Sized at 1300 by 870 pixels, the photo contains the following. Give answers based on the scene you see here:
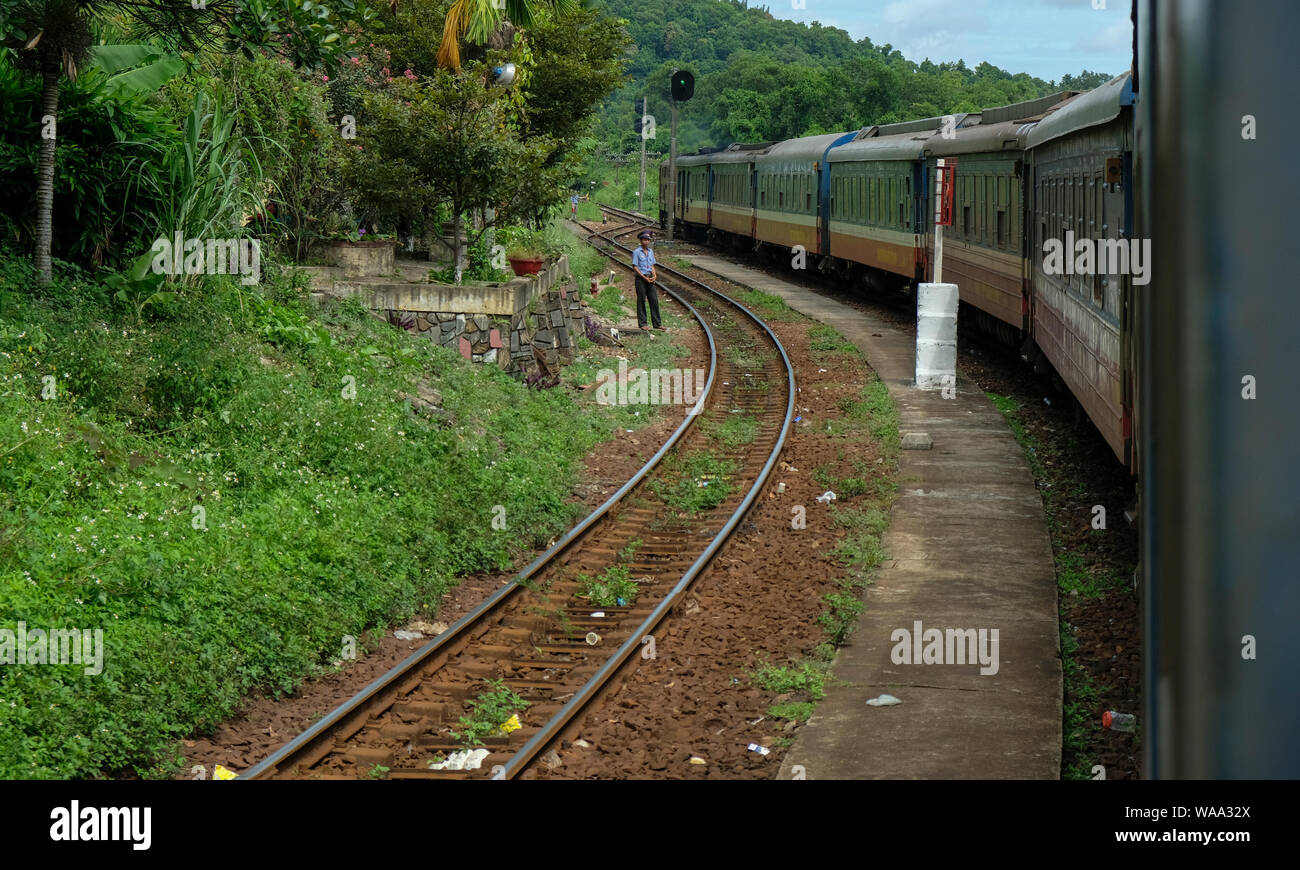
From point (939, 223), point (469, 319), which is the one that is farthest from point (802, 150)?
point (469, 319)

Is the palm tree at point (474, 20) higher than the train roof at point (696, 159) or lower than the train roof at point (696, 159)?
lower

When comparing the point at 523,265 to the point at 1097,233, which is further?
the point at 523,265

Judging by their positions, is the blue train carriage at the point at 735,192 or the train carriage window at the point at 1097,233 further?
the blue train carriage at the point at 735,192

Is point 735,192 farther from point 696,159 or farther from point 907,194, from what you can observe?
point 907,194

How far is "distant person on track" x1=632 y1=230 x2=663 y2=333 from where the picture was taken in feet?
76.6

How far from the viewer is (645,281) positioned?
24.1 meters

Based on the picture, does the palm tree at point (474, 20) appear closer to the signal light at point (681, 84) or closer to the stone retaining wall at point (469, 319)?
the stone retaining wall at point (469, 319)

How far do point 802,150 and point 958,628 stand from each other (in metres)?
27.8

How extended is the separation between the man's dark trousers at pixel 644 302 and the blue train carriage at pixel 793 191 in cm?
985

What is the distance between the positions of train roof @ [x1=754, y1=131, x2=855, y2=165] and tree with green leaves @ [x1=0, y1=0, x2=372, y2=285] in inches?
865

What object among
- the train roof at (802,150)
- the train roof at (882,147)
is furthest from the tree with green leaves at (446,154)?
the train roof at (802,150)

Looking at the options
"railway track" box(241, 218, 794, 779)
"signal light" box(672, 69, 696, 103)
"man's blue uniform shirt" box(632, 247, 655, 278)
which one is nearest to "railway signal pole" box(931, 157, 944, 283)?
"railway track" box(241, 218, 794, 779)

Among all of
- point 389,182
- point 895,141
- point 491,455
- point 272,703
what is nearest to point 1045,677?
point 272,703

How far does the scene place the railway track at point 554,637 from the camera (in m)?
7.19
